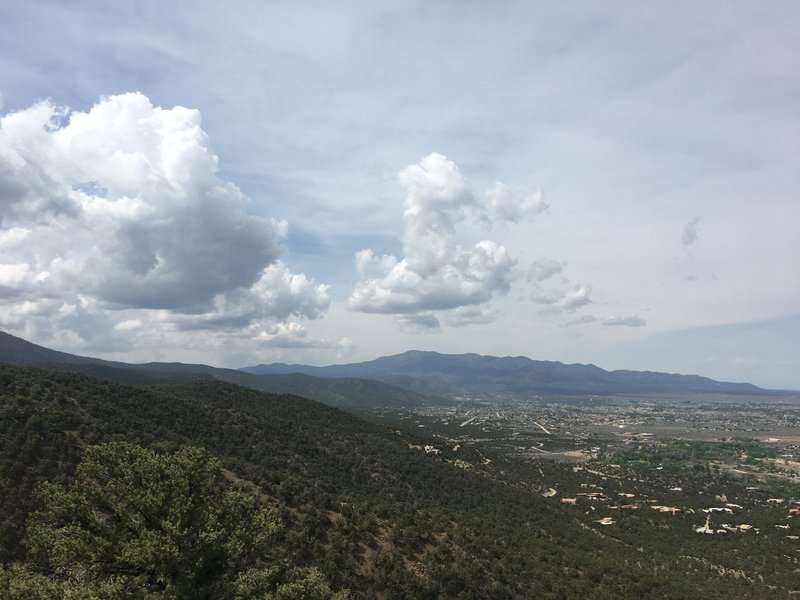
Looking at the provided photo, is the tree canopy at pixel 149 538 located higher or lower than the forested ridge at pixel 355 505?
higher

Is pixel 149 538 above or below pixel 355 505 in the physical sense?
above

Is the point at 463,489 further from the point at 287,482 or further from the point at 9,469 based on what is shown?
the point at 9,469

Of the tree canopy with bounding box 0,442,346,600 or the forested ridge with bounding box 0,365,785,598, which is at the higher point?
the tree canopy with bounding box 0,442,346,600

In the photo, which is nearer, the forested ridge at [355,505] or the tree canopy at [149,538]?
the tree canopy at [149,538]

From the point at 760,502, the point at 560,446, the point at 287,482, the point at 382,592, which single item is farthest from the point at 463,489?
the point at 560,446

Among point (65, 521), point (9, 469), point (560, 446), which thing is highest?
point (65, 521)

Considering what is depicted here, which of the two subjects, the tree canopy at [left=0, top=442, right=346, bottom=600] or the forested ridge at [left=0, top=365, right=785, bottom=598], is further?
the forested ridge at [left=0, top=365, right=785, bottom=598]

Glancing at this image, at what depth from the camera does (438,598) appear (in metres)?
33.2

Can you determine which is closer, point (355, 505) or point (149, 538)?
point (149, 538)

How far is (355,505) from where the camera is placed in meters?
43.5

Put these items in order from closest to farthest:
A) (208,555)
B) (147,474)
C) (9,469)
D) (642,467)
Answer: (208,555), (147,474), (9,469), (642,467)

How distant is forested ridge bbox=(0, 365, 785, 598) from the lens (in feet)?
107

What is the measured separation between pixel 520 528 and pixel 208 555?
5280cm

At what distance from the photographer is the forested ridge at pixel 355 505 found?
107ft
